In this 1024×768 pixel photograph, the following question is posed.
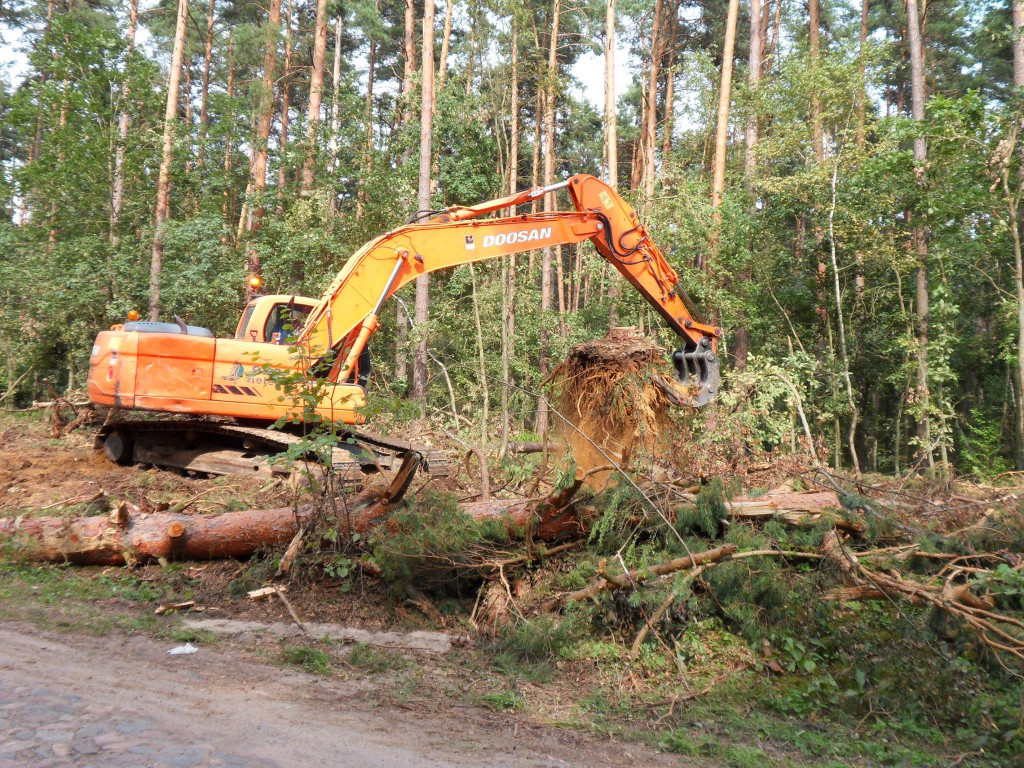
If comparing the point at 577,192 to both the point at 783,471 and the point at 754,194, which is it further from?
the point at 754,194

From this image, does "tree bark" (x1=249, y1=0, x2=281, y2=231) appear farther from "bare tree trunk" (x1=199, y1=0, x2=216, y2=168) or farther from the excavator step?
the excavator step

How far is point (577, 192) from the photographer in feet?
30.8

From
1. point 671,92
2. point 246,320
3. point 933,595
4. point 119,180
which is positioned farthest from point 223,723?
point 671,92

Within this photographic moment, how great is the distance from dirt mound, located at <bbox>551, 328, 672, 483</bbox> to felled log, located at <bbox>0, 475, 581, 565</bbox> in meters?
2.03

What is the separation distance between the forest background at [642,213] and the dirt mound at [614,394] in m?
1.02

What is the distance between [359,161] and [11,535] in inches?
564

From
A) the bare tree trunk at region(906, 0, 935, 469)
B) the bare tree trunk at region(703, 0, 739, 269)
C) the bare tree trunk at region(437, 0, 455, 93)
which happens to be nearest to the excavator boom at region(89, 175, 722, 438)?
the bare tree trunk at region(906, 0, 935, 469)

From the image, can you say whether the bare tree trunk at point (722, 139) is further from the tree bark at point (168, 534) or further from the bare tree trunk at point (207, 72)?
the bare tree trunk at point (207, 72)

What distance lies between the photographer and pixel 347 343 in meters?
8.98

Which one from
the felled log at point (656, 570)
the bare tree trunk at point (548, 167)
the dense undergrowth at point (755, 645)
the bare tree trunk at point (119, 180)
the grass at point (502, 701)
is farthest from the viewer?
the bare tree trunk at point (548, 167)

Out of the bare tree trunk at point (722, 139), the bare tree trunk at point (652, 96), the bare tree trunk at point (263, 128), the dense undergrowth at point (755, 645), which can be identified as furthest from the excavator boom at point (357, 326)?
the bare tree trunk at point (652, 96)

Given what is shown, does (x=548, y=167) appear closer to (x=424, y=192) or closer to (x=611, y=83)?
(x=611, y=83)

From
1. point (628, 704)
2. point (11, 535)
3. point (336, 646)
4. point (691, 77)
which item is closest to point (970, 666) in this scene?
point (628, 704)

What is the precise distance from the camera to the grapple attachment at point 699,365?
9727 millimetres
